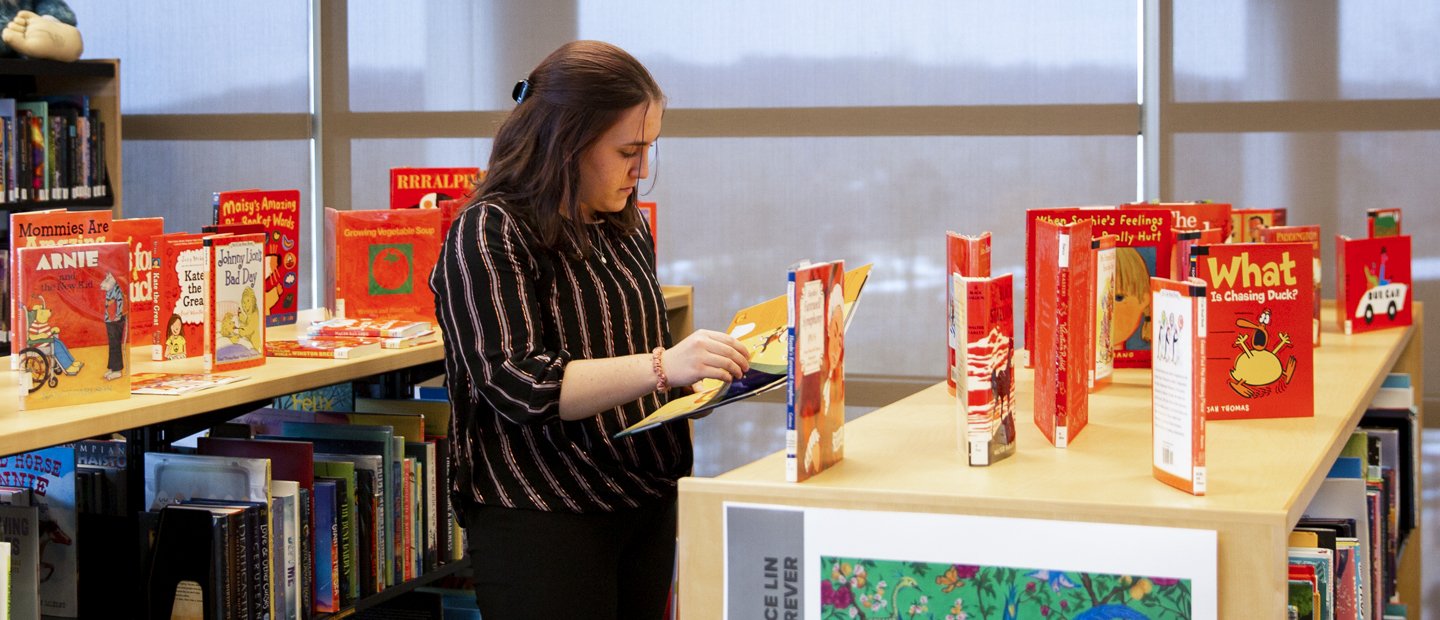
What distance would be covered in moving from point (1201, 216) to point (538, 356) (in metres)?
1.39

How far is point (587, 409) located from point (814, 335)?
0.44 m

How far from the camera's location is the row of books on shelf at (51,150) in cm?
446

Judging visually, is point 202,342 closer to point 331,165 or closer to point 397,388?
point 397,388

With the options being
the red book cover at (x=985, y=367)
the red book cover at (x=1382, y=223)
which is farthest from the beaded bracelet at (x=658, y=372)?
the red book cover at (x=1382, y=223)

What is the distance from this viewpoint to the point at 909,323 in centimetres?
450

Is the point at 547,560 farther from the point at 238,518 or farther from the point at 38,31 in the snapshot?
the point at 38,31

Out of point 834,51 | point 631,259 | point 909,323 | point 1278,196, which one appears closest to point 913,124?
point 834,51

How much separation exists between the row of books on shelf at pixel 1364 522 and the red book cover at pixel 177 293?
1.84 meters

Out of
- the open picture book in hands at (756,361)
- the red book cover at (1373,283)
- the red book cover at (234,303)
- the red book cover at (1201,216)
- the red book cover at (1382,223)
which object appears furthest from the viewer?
the red book cover at (1382,223)

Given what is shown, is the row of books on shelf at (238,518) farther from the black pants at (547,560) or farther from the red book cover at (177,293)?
the black pants at (547,560)

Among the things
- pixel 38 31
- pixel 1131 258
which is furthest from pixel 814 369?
pixel 38 31

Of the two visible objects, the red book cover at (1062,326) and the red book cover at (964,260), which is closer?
the red book cover at (1062,326)

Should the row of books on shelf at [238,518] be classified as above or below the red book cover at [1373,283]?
below

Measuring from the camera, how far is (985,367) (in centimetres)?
155
